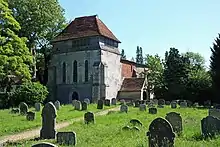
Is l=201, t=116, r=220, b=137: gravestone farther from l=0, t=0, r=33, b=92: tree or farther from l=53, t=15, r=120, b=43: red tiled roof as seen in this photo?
l=53, t=15, r=120, b=43: red tiled roof

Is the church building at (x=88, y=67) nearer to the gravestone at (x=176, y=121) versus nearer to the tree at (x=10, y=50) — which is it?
the tree at (x=10, y=50)

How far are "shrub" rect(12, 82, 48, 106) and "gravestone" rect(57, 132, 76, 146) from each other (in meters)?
27.5

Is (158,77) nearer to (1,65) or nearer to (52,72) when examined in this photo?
(52,72)

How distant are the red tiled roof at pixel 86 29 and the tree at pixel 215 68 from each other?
14937 mm

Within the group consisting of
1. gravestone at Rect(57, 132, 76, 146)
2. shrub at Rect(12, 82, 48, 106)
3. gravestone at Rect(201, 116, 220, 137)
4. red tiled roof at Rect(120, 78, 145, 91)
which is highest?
red tiled roof at Rect(120, 78, 145, 91)

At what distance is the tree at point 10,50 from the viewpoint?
115 ft

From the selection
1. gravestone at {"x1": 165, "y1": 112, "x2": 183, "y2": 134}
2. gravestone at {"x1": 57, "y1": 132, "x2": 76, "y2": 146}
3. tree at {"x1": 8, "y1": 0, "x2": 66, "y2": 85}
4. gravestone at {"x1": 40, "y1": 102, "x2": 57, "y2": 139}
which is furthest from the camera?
tree at {"x1": 8, "y1": 0, "x2": 66, "y2": 85}

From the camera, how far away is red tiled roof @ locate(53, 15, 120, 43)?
156 ft

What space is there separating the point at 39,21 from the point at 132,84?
17.0 meters

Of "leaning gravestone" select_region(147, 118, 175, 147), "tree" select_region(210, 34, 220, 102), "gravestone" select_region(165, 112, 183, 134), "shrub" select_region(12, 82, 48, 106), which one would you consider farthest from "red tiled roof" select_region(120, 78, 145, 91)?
"leaning gravestone" select_region(147, 118, 175, 147)

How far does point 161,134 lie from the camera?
10539 millimetres

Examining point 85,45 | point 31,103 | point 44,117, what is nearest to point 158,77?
point 85,45

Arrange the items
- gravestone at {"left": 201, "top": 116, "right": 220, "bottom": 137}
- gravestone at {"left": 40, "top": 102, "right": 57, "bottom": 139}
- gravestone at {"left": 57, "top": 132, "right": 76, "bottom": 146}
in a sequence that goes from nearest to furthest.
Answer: gravestone at {"left": 57, "top": 132, "right": 76, "bottom": 146} → gravestone at {"left": 201, "top": 116, "right": 220, "bottom": 137} → gravestone at {"left": 40, "top": 102, "right": 57, "bottom": 139}

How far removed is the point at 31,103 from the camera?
126 feet
